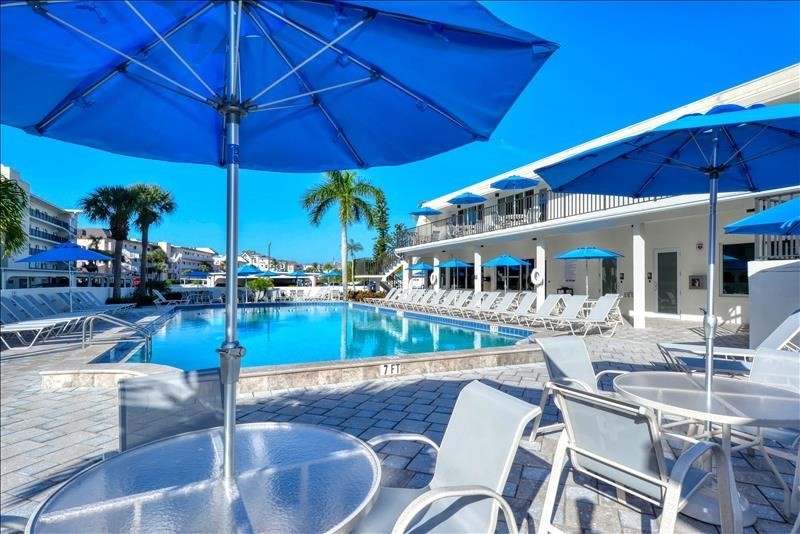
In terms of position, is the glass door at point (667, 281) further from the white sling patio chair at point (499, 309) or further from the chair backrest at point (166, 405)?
the chair backrest at point (166, 405)

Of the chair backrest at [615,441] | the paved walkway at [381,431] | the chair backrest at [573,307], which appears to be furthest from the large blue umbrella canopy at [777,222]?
the chair backrest at [615,441]

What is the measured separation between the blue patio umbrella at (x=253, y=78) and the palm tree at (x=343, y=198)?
19.6 metres

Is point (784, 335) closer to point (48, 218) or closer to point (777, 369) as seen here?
point (777, 369)

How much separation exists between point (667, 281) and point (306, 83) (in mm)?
13647

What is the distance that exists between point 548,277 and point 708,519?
582 inches

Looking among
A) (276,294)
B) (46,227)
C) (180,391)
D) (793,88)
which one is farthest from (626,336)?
(46,227)

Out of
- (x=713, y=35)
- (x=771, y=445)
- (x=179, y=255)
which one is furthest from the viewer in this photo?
(x=179, y=255)

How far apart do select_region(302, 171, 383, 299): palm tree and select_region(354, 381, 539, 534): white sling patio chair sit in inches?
809

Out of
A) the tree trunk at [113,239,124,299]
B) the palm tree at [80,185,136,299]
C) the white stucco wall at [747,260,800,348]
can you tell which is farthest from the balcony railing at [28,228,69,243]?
the white stucco wall at [747,260,800,348]

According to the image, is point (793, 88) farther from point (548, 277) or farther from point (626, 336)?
point (548, 277)

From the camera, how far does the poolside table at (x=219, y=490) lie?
4.36ft

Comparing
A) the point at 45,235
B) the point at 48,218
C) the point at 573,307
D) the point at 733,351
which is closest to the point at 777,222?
the point at 733,351

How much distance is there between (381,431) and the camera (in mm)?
3641

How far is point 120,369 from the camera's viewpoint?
4.98m
